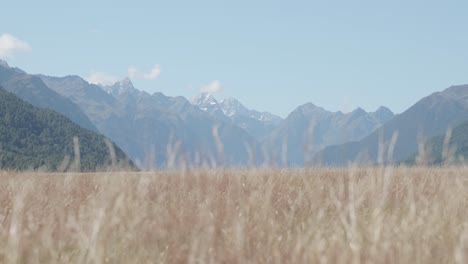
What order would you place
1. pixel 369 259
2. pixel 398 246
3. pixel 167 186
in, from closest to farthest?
pixel 369 259 → pixel 398 246 → pixel 167 186

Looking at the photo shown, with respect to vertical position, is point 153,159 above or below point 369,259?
above

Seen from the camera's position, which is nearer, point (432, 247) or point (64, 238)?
point (432, 247)

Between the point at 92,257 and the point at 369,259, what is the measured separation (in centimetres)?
165

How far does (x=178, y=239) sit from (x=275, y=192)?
331 centimetres

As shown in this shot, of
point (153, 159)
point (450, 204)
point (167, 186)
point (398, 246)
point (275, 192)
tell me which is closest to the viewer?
point (398, 246)

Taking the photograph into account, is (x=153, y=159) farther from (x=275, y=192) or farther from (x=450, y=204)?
(x=450, y=204)

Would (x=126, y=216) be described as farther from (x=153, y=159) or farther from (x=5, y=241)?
(x=153, y=159)

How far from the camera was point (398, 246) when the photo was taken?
416 centimetres

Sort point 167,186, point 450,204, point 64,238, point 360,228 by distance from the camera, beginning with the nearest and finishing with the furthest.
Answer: point 360,228, point 64,238, point 450,204, point 167,186

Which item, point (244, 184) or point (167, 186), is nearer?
point (244, 184)

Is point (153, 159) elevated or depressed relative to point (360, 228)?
elevated

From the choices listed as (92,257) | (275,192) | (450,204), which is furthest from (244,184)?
(92,257)

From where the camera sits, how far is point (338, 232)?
492 centimetres

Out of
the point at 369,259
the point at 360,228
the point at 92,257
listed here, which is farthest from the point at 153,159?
the point at 369,259
